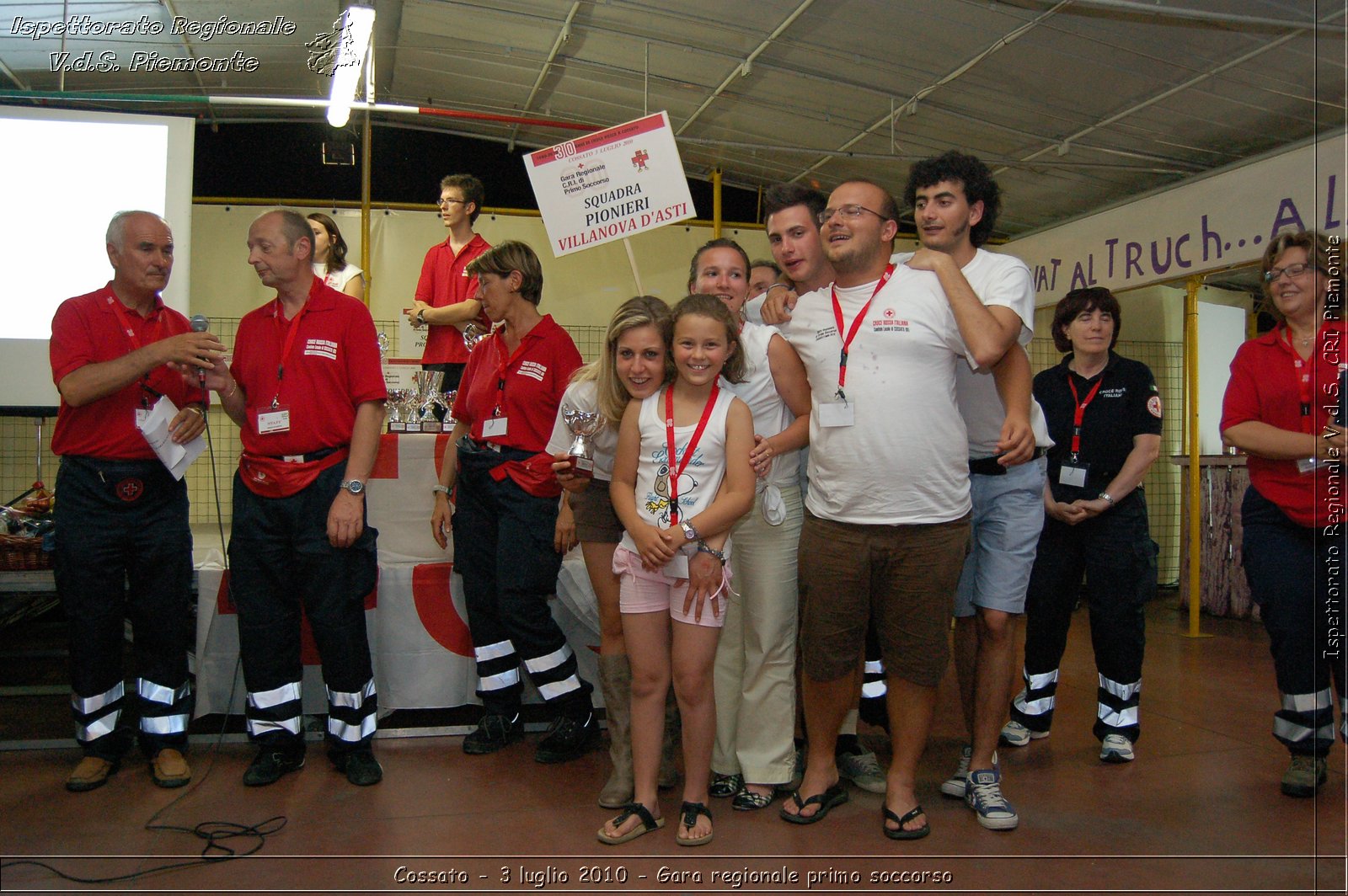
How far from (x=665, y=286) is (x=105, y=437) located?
20.5ft

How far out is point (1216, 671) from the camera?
15.7 ft

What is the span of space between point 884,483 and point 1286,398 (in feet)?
4.65

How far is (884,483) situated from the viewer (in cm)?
246

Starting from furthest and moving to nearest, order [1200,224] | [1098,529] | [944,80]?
[944,80] → [1200,224] → [1098,529]

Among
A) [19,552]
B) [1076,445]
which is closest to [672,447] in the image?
[1076,445]

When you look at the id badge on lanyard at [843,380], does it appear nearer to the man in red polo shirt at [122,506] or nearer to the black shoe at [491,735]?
the black shoe at [491,735]

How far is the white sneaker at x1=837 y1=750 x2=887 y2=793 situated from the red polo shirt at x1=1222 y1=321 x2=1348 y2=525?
1.45 m

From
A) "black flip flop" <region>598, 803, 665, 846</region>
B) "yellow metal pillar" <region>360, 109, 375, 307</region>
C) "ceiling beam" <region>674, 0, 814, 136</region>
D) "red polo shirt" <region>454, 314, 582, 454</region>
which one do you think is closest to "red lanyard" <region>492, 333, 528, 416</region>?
"red polo shirt" <region>454, 314, 582, 454</region>

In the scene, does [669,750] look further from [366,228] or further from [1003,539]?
[366,228]

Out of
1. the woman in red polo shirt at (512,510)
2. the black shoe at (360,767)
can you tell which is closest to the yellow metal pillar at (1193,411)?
the woman in red polo shirt at (512,510)

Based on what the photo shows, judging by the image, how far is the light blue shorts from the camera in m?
2.76

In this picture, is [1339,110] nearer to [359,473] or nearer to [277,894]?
[359,473]

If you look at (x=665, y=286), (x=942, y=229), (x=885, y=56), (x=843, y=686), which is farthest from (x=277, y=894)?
(x=665, y=286)

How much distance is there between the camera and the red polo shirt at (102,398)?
118 inches
